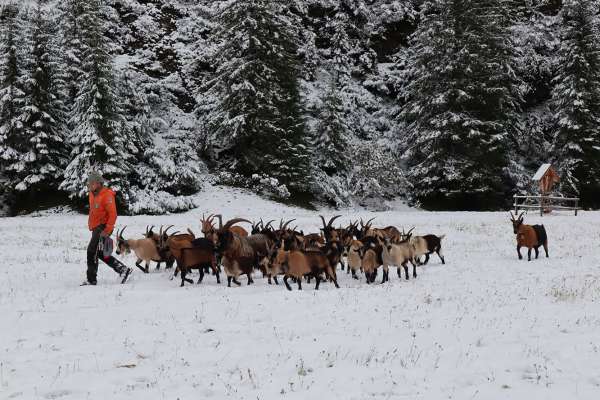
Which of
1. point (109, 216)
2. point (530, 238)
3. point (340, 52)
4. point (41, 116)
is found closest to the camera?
point (109, 216)

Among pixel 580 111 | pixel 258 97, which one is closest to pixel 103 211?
pixel 258 97

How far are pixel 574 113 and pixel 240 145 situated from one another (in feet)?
87.3

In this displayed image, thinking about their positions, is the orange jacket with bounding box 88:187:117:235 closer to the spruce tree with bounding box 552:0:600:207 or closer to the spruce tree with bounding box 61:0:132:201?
the spruce tree with bounding box 61:0:132:201

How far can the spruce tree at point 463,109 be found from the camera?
38594mm

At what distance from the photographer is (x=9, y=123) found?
31.3 metres

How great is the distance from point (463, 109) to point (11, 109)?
3263cm

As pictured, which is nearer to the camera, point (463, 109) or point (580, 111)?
point (580, 111)

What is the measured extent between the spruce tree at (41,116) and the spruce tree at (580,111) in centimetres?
3723

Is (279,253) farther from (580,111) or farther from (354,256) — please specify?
(580,111)

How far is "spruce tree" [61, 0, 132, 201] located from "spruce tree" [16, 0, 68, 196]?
1.70 meters

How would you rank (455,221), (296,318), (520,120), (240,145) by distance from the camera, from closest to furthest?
1. (296,318)
2. (455,221)
3. (240,145)
4. (520,120)

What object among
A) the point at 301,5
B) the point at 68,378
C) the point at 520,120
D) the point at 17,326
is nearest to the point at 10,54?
the point at 301,5

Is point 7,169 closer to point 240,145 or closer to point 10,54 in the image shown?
point 10,54

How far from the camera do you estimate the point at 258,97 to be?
34.8 m
